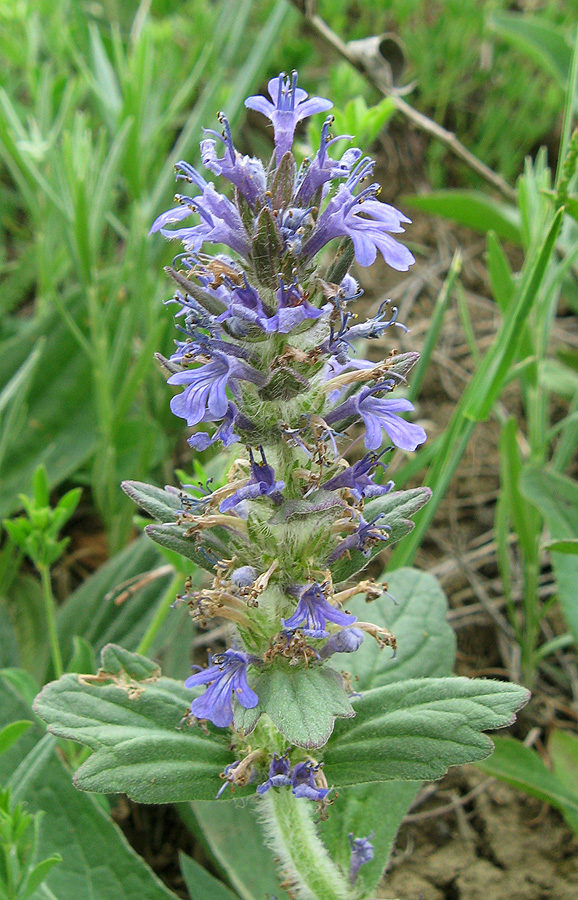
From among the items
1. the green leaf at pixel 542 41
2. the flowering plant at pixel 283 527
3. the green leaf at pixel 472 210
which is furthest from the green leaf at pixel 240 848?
the green leaf at pixel 542 41

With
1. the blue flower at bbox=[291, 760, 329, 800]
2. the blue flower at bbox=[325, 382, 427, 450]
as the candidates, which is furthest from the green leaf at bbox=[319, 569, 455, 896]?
the blue flower at bbox=[325, 382, 427, 450]

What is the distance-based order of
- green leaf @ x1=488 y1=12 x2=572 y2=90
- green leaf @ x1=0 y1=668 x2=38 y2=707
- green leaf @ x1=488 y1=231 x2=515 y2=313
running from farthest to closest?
1. green leaf @ x1=488 y1=12 x2=572 y2=90
2. green leaf @ x1=488 y1=231 x2=515 y2=313
3. green leaf @ x1=0 y1=668 x2=38 y2=707

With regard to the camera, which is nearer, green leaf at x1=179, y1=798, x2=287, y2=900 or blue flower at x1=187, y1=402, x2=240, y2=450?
blue flower at x1=187, y1=402, x2=240, y2=450

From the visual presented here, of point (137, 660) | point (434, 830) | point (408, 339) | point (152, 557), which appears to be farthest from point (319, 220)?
point (408, 339)

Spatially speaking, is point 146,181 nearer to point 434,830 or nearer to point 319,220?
point 319,220

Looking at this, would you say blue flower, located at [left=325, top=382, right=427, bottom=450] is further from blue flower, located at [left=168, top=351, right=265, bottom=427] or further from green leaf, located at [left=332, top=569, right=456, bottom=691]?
green leaf, located at [left=332, top=569, right=456, bottom=691]

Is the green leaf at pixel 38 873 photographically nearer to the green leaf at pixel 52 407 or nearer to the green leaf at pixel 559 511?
the green leaf at pixel 559 511

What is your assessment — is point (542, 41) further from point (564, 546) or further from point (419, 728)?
point (419, 728)

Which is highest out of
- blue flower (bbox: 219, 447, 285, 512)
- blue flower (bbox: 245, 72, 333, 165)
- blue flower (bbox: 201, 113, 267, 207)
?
blue flower (bbox: 245, 72, 333, 165)
